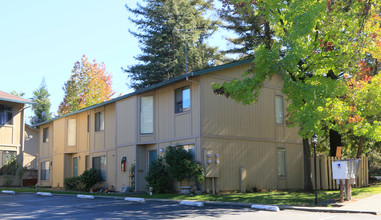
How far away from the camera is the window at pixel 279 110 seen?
23.4 meters

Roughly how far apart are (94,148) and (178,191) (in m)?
9.37

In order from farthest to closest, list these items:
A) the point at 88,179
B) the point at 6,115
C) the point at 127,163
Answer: the point at 6,115, the point at 88,179, the point at 127,163

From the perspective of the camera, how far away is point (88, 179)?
25234mm

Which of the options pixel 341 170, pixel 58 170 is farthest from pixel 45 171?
pixel 341 170

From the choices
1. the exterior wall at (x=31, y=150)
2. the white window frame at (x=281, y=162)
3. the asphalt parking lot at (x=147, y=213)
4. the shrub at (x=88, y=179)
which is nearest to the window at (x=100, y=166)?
the shrub at (x=88, y=179)

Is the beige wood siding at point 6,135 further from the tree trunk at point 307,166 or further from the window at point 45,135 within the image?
the tree trunk at point 307,166

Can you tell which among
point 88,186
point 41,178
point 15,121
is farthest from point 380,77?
point 41,178

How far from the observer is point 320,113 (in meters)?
16.0

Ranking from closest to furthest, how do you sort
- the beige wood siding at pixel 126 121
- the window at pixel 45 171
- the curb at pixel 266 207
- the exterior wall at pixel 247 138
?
the curb at pixel 266 207 < the exterior wall at pixel 247 138 < the beige wood siding at pixel 126 121 < the window at pixel 45 171

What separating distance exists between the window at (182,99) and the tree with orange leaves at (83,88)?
2746cm

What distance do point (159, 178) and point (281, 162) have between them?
724 cm

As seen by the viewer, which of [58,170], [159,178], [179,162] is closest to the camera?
[179,162]

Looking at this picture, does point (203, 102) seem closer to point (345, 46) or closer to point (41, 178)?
point (345, 46)

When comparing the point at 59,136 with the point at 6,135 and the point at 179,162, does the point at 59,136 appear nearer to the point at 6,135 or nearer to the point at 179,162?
the point at 6,135
